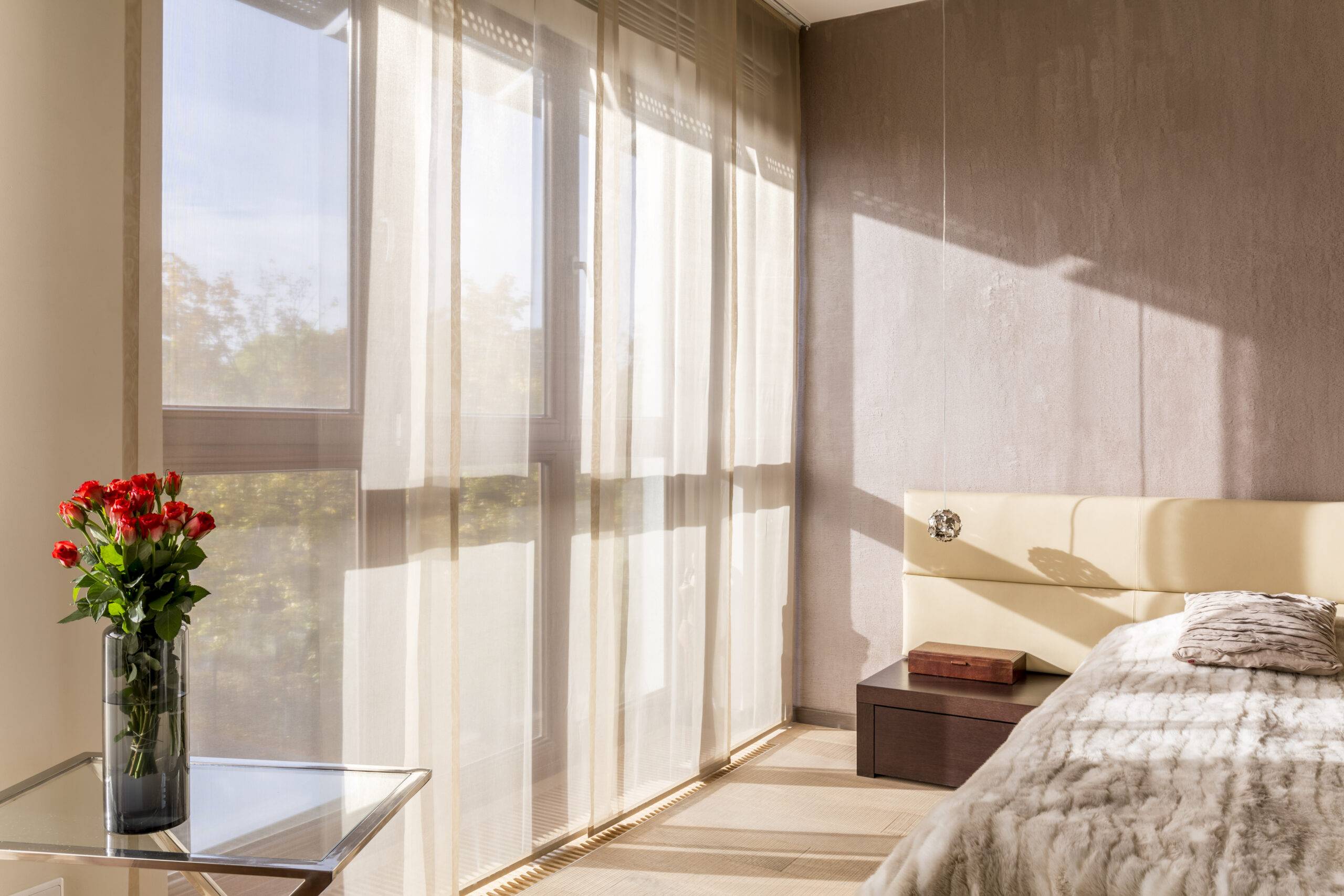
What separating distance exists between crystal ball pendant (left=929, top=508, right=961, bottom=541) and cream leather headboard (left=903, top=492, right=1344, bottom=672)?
9 centimetres

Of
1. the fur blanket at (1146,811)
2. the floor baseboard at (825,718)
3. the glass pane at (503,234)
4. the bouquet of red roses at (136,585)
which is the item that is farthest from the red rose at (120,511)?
the floor baseboard at (825,718)

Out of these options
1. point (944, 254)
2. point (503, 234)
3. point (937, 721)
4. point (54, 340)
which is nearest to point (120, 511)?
point (54, 340)

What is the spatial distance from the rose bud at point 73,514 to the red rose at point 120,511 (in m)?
0.05

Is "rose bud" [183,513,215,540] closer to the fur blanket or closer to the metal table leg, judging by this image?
the metal table leg

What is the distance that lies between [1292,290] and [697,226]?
184 cm

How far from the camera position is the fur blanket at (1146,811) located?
1.33 metres

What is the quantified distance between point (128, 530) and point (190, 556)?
0.09 meters

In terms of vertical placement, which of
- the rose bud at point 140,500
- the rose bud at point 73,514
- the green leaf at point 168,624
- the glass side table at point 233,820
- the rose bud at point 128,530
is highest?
the rose bud at point 140,500

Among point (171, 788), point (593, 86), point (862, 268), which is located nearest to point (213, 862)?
point (171, 788)

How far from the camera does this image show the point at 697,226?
10.4 ft

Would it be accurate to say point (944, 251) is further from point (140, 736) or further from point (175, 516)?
point (140, 736)

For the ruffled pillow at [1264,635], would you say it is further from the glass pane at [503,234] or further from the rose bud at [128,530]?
the rose bud at [128,530]

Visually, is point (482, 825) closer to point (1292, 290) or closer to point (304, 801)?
point (304, 801)

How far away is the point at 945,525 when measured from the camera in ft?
10.9
